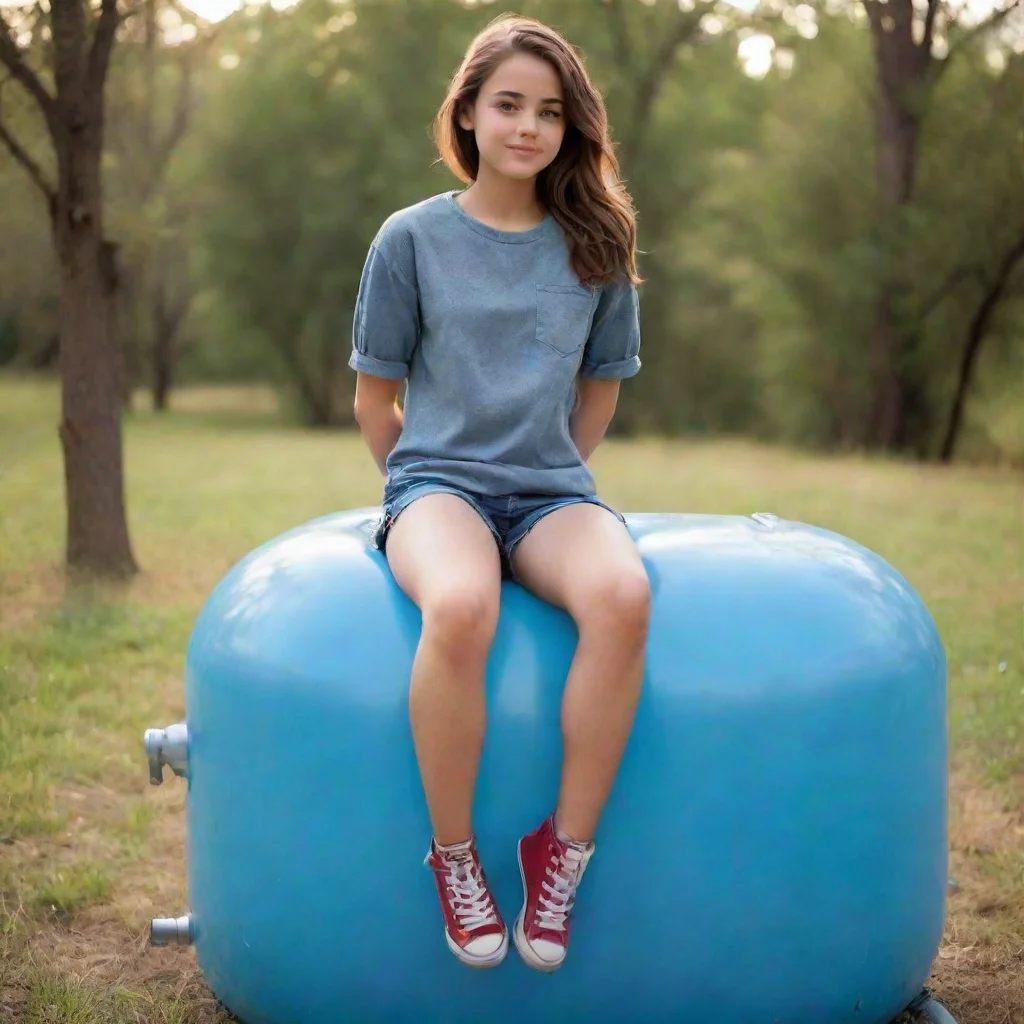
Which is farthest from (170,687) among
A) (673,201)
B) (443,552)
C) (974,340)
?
(673,201)

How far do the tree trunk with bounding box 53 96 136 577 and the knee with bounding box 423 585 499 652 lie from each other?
12.6 feet

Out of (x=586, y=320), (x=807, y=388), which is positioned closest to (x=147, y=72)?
(x=807, y=388)

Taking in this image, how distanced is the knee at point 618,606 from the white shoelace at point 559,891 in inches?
12.9

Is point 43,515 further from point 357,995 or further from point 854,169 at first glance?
point 854,169

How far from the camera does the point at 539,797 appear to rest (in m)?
1.87

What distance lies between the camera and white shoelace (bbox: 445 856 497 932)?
1817mm

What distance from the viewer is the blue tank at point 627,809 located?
1885 millimetres

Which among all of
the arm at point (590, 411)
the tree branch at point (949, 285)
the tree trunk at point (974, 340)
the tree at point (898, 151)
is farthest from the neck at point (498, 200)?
the tree branch at point (949, 285)

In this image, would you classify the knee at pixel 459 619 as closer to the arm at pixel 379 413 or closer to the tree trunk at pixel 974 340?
the arm at pixel 379 413

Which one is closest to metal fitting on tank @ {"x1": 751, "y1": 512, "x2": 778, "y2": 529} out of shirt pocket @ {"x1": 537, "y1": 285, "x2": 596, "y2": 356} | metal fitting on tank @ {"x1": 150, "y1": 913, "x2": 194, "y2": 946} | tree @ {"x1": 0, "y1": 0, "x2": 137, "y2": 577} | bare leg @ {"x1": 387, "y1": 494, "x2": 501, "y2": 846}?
shirt pocket @ {"x1": 537, "y1": 285, "x2": 596, "y2": 356}

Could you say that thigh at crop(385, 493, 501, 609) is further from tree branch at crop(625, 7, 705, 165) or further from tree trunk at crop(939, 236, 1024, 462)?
tree branch at crop(625, 7, 705, 165)

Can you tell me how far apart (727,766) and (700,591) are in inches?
11.4

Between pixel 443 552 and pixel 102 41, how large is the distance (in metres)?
3.95

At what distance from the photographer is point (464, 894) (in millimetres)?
1820
